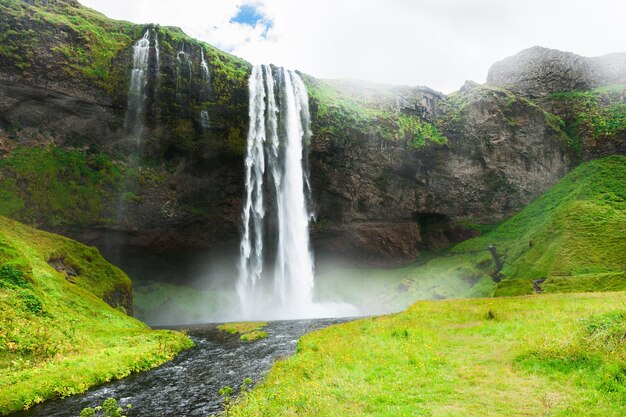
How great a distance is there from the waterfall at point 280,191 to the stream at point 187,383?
37.4 meters

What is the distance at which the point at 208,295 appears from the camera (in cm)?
7325

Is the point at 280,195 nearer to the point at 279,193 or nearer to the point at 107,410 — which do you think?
the point at 279,193

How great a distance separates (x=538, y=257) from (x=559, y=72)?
64.7 m

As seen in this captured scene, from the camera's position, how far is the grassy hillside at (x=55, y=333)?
17453 millimetres

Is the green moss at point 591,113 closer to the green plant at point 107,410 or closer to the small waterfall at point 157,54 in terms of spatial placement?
the small waterfall at point 157,54

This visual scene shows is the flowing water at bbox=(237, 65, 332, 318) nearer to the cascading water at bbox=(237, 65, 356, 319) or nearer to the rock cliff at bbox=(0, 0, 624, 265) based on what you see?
the cascading water at bbox=(237, 65, 356, 319)

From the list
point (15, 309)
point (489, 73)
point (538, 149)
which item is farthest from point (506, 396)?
point (489, 73)

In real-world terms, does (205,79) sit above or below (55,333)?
above

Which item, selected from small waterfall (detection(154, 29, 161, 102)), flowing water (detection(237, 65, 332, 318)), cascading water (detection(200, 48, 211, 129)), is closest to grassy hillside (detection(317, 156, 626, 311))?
flowing water (detection(237, 65, 332, 318))

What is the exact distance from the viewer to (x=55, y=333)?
2291cm

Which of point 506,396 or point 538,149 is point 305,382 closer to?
point 506,396

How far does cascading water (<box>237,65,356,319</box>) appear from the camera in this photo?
6631 cm

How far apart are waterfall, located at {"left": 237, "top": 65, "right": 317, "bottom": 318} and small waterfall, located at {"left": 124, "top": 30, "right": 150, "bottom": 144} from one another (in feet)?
52.7

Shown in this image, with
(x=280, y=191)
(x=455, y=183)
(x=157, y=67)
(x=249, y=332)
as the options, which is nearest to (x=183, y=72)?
(x=157, y=67)
